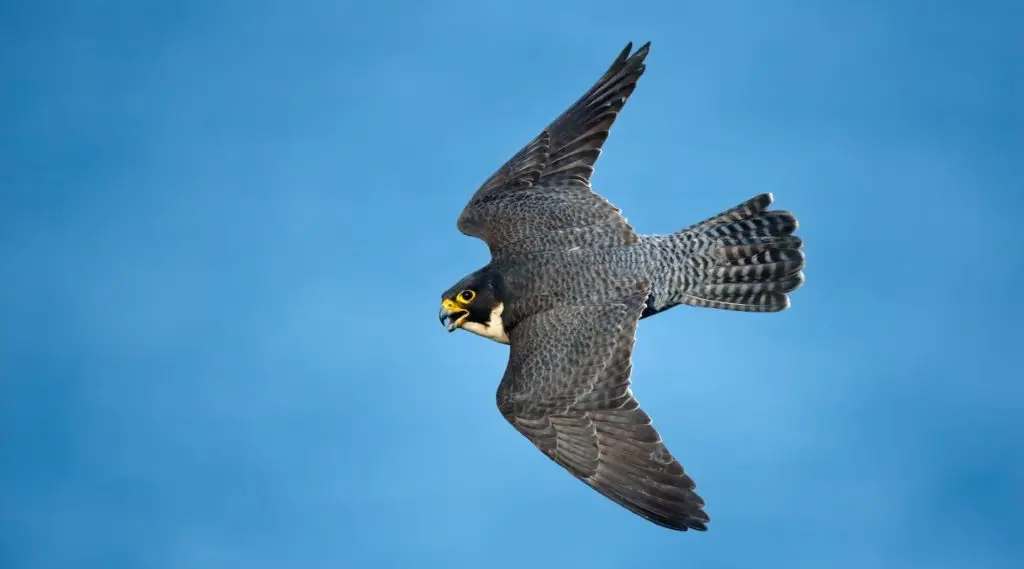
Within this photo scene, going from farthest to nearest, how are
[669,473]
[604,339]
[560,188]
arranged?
[560,188]
[604,339]
[669,473]

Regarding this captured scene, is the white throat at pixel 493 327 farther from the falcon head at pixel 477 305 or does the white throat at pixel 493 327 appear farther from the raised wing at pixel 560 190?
the raised wing at pixel 560 190

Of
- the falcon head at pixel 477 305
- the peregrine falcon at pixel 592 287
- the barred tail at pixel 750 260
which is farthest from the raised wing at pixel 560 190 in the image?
the barred tail at pixel 750 260

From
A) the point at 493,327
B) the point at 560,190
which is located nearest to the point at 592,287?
the point at 493,327

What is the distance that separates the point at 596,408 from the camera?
11625mm

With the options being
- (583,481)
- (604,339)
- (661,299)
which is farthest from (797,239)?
(583,481)

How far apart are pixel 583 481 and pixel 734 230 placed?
2.97 m

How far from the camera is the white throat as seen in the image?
12.5m

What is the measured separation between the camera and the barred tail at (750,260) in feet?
41.1

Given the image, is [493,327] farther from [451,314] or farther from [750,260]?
[750,260]

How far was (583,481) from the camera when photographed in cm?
1145

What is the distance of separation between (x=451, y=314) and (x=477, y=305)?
0.96 feet

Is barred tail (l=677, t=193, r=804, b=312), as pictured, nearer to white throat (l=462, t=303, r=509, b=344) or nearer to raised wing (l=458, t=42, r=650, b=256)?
raised wing (l=458, t=42, r=650, b=256)

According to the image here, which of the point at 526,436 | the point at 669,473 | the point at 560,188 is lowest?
the point at 669,473

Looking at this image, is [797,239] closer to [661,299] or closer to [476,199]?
[661,299]
